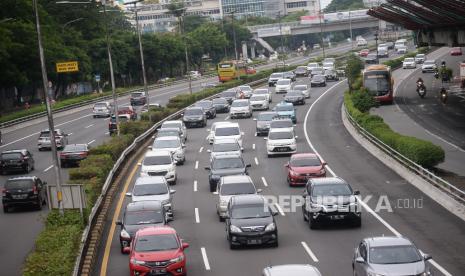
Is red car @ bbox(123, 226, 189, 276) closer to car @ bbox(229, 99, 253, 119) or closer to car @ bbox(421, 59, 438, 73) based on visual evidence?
car @ bbox(229, 99, 253, 119)

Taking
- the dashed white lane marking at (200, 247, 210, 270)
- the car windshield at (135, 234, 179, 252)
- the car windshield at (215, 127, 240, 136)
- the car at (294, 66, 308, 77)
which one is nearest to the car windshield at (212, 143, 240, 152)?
the car windshield at (215, 127, 240, 136)

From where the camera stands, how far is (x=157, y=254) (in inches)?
954

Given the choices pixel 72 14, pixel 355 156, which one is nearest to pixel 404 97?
pixel 355 156

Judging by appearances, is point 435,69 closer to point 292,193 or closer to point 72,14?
point 72,14

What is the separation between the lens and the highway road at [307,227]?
25.7 m

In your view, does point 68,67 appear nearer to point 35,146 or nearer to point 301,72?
point 35,146

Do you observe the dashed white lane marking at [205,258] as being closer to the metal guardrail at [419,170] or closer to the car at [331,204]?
the car at [331,204]

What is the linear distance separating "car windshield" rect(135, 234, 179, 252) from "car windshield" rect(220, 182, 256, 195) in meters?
8.15

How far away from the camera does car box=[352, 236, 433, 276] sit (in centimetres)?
2080

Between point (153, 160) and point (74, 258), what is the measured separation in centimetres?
1938

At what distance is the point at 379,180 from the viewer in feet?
133

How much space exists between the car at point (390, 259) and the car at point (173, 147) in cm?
2708

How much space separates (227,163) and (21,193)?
9.37 m

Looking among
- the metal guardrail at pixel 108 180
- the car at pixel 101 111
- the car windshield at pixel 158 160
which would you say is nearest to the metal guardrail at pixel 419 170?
the car windshield at pixel 158 160
